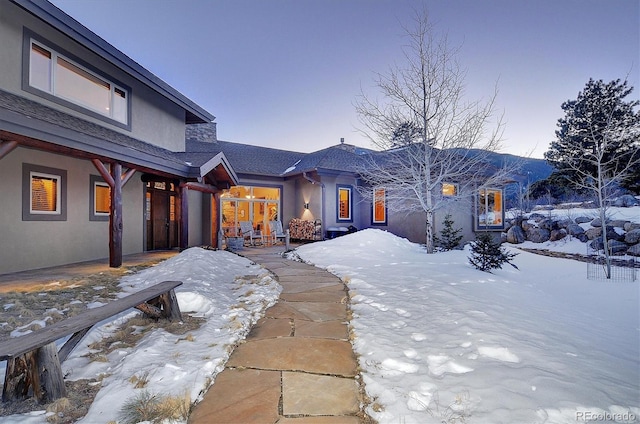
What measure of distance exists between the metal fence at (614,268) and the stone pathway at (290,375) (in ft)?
27.8

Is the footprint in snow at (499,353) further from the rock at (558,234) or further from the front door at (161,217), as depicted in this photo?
the rock at (558,234)

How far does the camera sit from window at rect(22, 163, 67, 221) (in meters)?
5.73

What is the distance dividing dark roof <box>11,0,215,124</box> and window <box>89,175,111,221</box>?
2.80 m

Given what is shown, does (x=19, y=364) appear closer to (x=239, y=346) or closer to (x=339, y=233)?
(x=239, y=346)

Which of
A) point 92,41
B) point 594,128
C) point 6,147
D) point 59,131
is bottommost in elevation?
point 6,147

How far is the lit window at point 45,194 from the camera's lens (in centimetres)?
591

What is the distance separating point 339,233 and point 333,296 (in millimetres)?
7632

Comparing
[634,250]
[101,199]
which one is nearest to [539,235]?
[634,250]

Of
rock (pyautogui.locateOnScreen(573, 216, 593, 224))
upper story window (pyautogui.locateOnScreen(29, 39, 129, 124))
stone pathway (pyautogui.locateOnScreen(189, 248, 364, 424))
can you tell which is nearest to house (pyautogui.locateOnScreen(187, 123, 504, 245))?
upper story window (pyautogui.locateOnScreen(29, 39, 129, 124))

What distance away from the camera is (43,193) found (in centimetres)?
612

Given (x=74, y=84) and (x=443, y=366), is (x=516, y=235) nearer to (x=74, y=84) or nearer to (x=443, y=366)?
(x=443, y=366)

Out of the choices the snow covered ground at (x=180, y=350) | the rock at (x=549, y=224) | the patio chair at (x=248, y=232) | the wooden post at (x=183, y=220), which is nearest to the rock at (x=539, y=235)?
the rock at (x=549, y=224)

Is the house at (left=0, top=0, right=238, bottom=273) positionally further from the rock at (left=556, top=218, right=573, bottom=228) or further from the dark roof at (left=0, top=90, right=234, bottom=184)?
the rock at (left=556, top=218, right=573, bottom=228)

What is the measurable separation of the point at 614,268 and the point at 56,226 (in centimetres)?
1561
